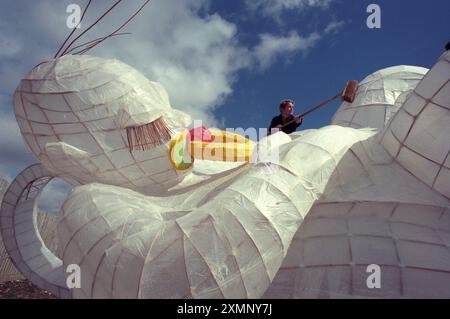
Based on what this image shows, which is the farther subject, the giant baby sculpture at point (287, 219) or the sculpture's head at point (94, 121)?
the sculpture's head at point (94, 121)

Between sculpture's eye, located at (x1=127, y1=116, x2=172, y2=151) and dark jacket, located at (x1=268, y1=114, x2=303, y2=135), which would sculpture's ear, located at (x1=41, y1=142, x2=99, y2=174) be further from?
dark jacket, located at (x1=268, y1=114, x2=303, y2=135)

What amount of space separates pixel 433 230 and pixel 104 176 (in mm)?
2669

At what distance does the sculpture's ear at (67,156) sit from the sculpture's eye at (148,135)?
396mm

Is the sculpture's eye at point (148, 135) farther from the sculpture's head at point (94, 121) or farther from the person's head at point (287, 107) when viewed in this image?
the person's head at point (287, 107)

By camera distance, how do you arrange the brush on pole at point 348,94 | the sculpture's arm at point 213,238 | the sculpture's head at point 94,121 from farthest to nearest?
the brush on pole at point 348,94 < the sculpture's head at point 94,121 < the sculpture's arm at point 213,238

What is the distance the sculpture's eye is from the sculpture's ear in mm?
396

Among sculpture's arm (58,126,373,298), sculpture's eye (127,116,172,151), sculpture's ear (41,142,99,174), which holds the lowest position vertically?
sculpture's arm (58,126,373,298)

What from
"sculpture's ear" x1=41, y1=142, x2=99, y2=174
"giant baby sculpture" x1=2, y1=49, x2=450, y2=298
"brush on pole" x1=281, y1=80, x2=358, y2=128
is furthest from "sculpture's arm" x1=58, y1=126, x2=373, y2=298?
"brush on pole" x1=281, y1=80, x2=358, y2=128

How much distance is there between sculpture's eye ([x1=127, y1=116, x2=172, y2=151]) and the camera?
3277mm

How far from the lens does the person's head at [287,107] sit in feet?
16.2

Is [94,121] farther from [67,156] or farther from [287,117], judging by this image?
[287,117]

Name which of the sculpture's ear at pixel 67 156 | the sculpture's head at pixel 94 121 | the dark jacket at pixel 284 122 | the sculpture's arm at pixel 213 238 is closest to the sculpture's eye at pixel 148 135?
the sculpture's head at pixel 94 121

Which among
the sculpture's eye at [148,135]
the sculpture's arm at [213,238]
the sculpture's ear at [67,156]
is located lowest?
the sculpture's arm at [213,238]

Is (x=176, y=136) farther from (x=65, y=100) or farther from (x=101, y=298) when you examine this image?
(x=101, y=298)
